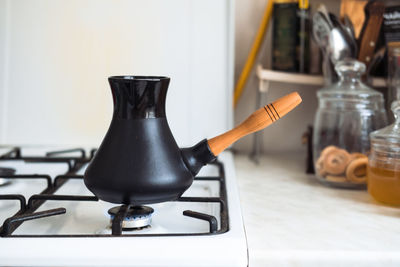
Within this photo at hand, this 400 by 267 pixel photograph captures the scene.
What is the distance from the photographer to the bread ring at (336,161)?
0.92 metres

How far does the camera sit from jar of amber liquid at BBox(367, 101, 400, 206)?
0.78m

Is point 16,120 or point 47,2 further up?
point 47,2

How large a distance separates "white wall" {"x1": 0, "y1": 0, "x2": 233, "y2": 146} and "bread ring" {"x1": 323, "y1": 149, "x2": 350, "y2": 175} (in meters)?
0.32

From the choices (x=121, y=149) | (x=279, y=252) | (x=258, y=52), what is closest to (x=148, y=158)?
(x=121, y=149)

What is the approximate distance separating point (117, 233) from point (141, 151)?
0.10 metres

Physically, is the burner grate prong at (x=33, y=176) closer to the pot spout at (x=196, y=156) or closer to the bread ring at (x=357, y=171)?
the pot spout at (x=196, y=156)

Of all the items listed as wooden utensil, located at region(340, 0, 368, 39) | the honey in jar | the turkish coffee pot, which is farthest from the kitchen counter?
wooden utensil, located at region(340, 0, 368, 39)

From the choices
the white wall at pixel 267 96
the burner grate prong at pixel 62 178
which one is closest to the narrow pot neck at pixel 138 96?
the burner grate prong at pixel 62 178

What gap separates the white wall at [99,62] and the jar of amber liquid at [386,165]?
44 centimetres

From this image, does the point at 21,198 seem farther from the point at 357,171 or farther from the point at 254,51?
the point at 254,51

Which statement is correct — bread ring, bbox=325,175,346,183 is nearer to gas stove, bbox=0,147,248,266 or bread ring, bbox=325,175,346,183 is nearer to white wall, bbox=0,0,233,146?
gas stove, bbox=0,147,248,266

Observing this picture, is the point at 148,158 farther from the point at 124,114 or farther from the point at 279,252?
the point at 279,252

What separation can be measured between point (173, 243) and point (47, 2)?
0.80 metres

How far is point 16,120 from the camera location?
1175mm
